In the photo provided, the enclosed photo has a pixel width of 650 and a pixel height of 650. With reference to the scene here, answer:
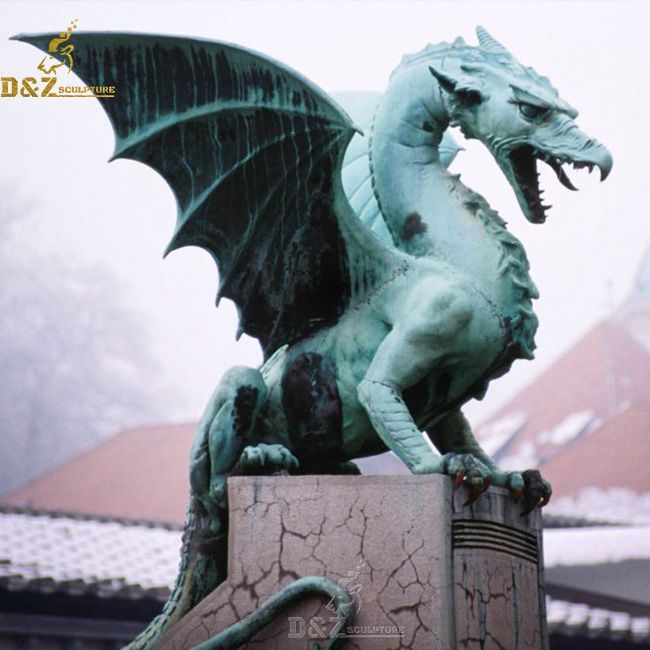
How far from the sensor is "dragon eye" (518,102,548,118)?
11.9 ft

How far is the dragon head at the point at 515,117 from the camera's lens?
3.57 metres

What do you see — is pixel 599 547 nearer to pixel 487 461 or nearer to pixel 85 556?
pixel 85 556

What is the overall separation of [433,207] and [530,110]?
428mm

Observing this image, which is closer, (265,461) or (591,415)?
(265,461)

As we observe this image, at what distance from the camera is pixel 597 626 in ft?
27.3

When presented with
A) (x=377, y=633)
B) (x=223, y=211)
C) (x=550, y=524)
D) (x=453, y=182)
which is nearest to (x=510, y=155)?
(x=453, y=182)

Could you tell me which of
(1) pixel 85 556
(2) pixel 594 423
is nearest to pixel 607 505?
(2) pixel 594 423

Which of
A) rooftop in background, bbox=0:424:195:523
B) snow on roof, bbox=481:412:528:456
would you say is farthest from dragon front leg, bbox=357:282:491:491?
snow on roof, bbox=481:412:528:456

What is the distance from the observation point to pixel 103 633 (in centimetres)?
770

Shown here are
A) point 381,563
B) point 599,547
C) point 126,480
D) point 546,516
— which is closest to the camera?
point 381,563

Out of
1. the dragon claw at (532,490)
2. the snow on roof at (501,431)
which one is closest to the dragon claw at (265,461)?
the dragon claw at (532,490)

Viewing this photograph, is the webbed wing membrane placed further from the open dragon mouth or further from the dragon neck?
the open dragon mouth

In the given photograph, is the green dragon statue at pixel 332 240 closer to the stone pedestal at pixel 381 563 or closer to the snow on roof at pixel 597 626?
the stone pedestal at pixel 381 563

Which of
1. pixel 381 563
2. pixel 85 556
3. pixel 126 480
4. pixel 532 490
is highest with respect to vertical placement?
pixel 126 480
